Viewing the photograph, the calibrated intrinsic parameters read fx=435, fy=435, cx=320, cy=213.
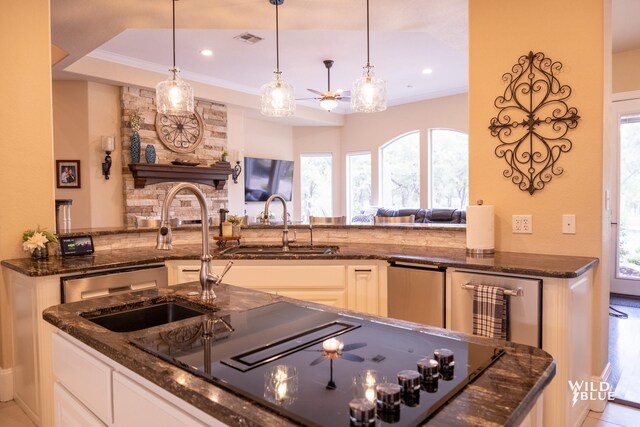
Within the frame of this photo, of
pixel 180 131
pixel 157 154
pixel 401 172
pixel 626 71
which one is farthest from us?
pixel 401 172

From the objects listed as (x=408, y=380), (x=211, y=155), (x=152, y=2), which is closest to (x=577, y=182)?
(x=408, y=380)

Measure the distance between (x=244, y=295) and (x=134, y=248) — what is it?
1.93m

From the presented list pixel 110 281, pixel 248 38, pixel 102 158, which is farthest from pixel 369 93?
pixel 102 158

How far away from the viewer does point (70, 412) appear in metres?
1.45

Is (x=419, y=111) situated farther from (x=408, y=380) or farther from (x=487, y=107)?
(x=408, y=380)

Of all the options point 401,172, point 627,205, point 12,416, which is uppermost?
point 401,172

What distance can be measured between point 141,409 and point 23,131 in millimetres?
2556

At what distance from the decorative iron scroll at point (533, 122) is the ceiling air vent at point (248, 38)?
3.14 m

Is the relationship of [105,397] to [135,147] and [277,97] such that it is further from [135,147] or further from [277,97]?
[135,147]

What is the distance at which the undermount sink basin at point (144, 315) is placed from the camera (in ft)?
5.09

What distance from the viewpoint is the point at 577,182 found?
2.64m

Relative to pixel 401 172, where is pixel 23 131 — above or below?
below

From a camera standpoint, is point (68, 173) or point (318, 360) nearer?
point (318, 360)

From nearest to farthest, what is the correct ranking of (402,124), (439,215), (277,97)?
(277,97) → (439,215) → (402,124)
